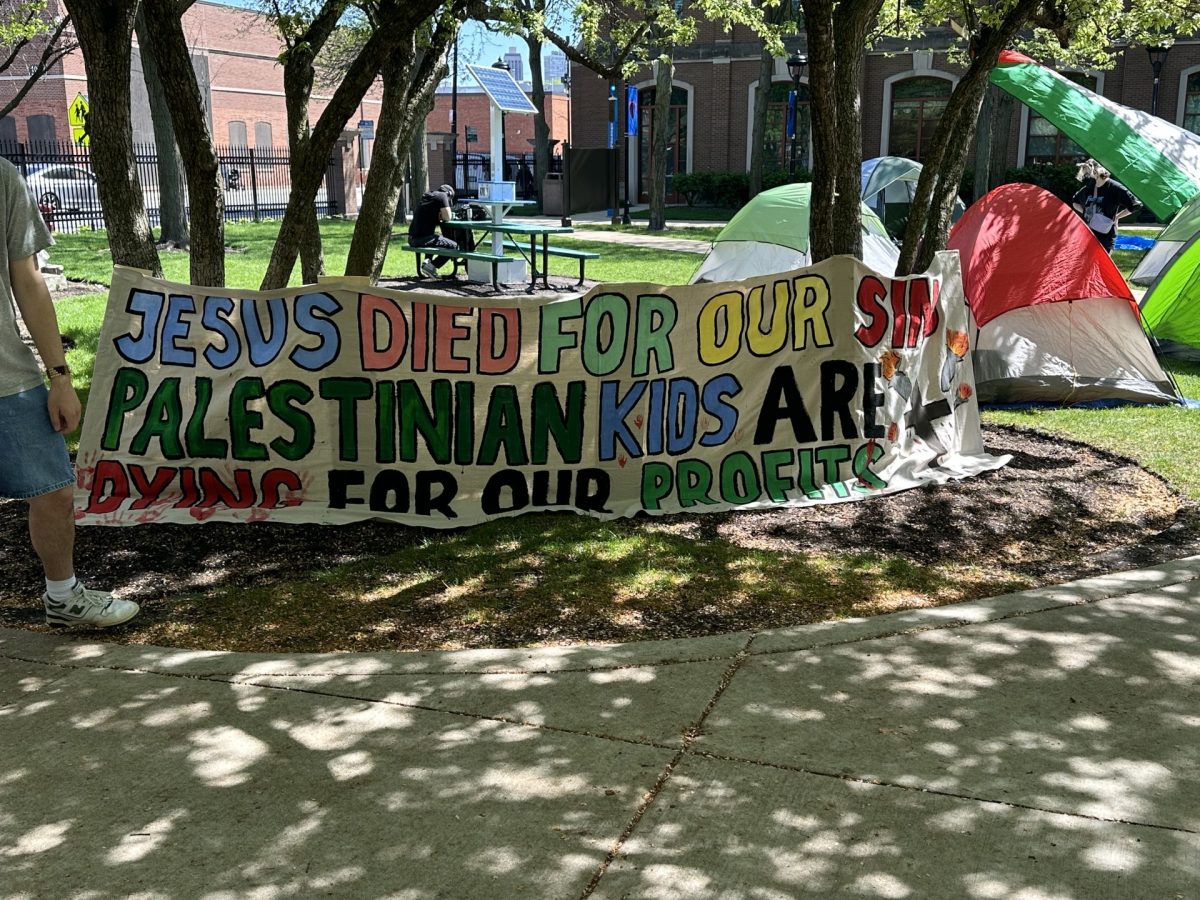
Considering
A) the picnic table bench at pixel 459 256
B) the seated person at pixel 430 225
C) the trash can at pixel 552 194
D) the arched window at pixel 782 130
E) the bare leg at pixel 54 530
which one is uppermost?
the arched window at pixel 782 130

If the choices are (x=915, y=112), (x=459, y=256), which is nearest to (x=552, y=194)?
(x=915, y=112)

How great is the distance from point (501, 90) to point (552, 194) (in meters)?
12.8

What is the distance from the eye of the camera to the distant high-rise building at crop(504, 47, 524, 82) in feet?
369

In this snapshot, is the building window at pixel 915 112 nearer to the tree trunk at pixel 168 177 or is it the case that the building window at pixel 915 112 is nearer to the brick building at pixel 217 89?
the tree trunk at pixel 168 177

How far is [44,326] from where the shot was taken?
4172mm

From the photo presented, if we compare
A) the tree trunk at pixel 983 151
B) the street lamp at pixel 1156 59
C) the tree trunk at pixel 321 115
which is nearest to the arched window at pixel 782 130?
the street lamp at pixel 1156 59

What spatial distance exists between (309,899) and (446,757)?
730 millimetres

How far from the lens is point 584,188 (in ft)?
110

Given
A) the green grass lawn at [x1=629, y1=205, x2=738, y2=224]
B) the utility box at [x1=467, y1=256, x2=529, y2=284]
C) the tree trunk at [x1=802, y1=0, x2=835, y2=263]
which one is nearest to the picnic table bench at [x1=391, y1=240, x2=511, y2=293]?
the utility box at [x1=467, y1=256, x2=529, y2=284]

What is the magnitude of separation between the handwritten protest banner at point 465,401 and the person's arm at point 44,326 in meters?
1.62

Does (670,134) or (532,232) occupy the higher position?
(670,134)

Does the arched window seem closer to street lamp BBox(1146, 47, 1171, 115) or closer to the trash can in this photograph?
the trash can

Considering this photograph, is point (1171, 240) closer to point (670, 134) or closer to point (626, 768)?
point (626, 768)

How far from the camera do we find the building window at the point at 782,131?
37.1 metres
